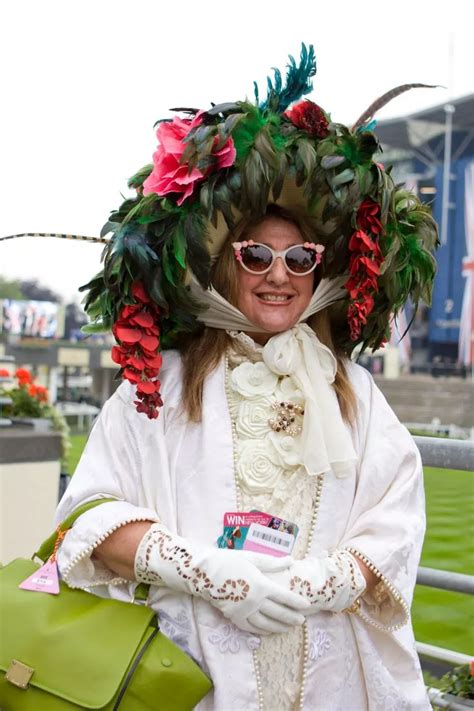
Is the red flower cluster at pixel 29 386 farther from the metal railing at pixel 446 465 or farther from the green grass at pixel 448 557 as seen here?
the metal railing at pixel 446 465

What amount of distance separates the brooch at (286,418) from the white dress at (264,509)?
0.07 feet

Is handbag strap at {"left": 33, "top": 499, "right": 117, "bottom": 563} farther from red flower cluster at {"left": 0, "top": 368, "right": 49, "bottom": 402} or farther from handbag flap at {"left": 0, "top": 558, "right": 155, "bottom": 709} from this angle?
red flower cluster at {"left": 0, "top": 368, "right": 49, "bottom": 402}

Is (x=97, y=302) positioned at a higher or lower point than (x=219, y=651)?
higher

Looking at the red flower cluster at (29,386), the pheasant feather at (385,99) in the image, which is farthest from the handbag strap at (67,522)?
the red flower cluster at (29,386)

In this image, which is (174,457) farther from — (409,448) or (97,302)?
(409,448)

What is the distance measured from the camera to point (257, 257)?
209 centimetres

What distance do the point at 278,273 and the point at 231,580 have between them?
765 millimetres

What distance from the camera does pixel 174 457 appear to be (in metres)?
2.04

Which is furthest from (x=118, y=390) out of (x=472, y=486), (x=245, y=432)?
(x=472, y=486)

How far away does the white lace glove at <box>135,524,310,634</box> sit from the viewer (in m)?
1.81

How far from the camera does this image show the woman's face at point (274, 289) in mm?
2105

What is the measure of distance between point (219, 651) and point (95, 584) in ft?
1.12

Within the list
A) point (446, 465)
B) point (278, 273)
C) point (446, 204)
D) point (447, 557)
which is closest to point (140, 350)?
point (278, 273)

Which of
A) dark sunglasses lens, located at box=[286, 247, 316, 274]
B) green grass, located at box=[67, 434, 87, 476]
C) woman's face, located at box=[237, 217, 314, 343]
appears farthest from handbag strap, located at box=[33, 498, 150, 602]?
green grass, located at box=[67, 434, 87, 476]
